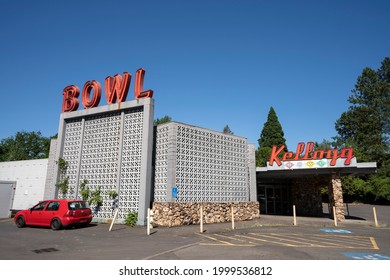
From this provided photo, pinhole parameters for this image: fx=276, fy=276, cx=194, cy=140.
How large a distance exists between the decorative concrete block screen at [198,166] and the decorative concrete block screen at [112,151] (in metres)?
1.03

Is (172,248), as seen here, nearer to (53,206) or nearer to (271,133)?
(53,206)

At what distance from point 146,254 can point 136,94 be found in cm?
1160

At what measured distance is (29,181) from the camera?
78.4 ft

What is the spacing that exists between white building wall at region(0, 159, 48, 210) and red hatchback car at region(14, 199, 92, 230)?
343 inches

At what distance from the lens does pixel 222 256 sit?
307 inches

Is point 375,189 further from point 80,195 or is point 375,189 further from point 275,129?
point 80,195

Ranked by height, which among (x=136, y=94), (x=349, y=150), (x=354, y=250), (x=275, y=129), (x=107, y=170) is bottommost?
(x=354, y=250)

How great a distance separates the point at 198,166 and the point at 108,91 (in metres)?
7.88

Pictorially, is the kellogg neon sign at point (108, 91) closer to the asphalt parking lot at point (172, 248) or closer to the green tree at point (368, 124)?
the asphalt parking lot at point (172, 248)

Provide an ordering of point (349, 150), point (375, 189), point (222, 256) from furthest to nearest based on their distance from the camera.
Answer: point (375, 189), point (349, 150), point (222, 256)

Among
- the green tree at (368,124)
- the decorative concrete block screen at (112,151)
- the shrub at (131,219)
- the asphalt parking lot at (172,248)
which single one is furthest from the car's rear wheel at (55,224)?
the green tree at (368,124)

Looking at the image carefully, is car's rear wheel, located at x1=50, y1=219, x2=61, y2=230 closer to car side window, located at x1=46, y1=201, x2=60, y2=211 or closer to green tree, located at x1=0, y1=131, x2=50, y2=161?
car side window, located at x1=46, y1=201, x2=60, y2=211

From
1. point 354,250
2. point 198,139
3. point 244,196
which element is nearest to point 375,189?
point 244,196
